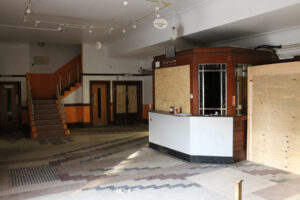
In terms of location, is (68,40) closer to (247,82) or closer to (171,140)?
(171,140)

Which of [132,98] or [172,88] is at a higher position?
[172,88]

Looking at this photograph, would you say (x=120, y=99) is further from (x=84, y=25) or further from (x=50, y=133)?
(x=84, y=25)

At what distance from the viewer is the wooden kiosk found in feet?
20.0

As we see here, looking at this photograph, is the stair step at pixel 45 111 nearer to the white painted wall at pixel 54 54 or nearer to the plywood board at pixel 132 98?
the white painted wall at pixel 54 54

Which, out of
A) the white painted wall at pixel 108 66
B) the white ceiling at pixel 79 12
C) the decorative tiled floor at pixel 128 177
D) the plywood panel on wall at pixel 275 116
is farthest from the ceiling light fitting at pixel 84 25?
the decorative tiled floor at pixel 128 177

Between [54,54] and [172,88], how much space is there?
7449mm

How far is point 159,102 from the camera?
25.0 feet

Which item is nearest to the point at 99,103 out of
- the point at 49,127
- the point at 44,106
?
the point at 44,106

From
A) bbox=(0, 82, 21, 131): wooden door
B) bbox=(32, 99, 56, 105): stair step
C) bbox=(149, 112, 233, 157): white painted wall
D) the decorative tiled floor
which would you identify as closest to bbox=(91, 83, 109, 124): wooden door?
bbox=(32, 99, 56, 105): stair step

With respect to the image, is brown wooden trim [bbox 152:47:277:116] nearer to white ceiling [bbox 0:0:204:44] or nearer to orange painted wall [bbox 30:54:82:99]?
white ceiling [bbox 0:0:204:44]

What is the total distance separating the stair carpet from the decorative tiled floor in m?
2.04

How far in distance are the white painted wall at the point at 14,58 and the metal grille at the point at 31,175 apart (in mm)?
6926

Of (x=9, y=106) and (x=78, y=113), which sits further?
(x=78, y=113)

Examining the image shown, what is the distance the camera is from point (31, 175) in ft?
17.7
